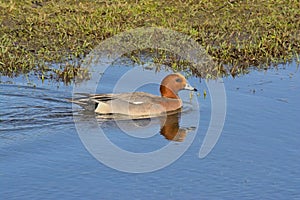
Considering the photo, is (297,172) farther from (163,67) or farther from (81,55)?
(81,55)

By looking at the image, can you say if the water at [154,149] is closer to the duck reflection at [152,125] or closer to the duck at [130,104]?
the duck reflection at [152,125]

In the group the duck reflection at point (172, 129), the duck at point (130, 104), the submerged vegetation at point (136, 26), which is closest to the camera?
the duck reflection at point (172, 129)

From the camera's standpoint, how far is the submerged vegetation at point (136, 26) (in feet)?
31.0

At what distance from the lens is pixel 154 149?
6.57m

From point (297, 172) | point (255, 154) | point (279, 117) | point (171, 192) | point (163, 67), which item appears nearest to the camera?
point (171, 192)

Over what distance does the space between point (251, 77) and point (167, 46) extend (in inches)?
61.4

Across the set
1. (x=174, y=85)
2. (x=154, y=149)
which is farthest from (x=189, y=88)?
(x=154, y=149)

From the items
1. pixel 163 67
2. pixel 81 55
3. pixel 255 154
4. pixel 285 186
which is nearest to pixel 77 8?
pixel 81 55

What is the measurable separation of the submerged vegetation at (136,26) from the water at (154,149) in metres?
1.01

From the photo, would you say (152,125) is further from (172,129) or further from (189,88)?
(189,88)

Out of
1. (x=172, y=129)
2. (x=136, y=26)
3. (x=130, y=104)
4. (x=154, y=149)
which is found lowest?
(x=154, y=149)

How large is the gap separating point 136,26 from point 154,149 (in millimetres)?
4620

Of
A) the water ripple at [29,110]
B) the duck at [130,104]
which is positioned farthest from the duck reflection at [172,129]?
the water ripple at [29,110]

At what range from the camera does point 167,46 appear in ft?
33.4
